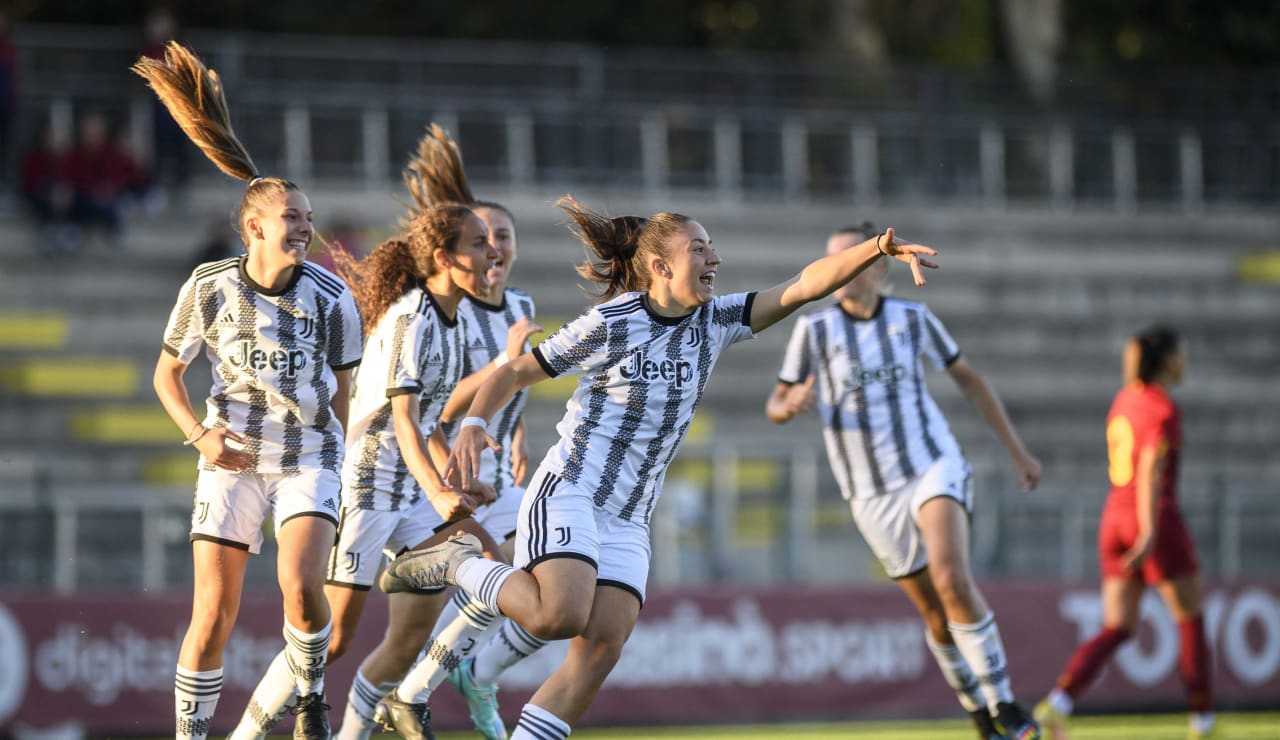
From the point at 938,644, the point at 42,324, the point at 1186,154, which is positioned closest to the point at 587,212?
the point at 938,644

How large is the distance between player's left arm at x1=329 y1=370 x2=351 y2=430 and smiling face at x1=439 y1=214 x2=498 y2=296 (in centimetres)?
63

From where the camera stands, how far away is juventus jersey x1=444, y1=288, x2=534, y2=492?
790 cm

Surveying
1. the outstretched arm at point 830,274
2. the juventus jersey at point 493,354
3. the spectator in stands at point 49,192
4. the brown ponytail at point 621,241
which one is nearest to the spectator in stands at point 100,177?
the spectator in stands at point 49,192

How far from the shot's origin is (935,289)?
19562 millimetres

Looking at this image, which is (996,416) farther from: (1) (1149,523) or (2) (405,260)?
(2) (405,260)

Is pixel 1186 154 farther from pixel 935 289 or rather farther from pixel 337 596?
pixel 337 596

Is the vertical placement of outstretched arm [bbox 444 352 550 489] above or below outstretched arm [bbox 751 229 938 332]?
below

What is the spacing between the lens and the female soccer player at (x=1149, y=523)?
10344mm

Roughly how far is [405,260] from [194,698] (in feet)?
6.36

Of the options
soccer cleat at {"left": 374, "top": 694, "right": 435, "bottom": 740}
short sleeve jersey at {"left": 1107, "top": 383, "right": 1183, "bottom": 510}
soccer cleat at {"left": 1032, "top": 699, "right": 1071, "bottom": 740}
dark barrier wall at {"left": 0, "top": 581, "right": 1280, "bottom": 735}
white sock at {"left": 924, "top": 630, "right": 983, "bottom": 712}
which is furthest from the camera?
dark barrier wall at {"left": 0, "top": 581, "right": 1280, "bottom": 735}

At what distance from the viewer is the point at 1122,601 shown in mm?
10445

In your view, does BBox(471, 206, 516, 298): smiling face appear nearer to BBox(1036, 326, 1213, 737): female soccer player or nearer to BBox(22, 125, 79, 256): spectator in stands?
BBox(1036, 326, 1213, 737): female soccer player

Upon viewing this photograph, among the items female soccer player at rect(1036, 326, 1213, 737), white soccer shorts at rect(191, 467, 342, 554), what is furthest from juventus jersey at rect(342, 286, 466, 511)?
female soccer player at rect(1036, 326, 1213, 737)

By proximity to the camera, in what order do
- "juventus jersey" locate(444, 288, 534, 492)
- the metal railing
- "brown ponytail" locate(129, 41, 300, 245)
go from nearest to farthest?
1. "brown ponytail" locate(129, 41, 300, 245)
2. "juventus jersey" locate(444, 288, 534, 492)
3. the metal railing
